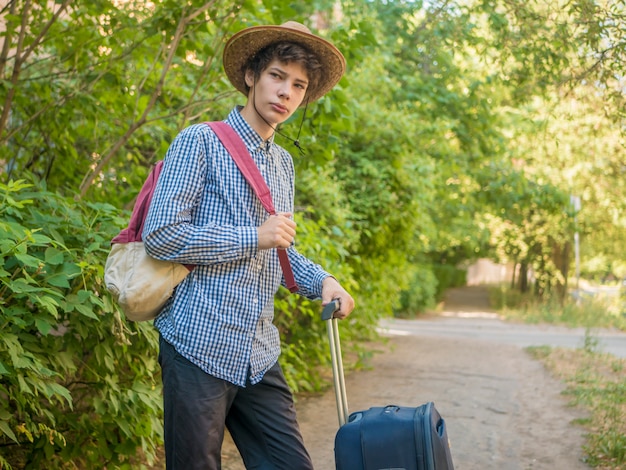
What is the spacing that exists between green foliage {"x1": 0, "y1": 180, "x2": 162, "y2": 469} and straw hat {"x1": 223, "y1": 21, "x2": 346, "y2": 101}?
973 mm

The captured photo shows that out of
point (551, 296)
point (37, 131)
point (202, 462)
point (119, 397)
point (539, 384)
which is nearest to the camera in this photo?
point (202, 462)

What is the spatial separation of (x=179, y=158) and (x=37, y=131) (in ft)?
12.3

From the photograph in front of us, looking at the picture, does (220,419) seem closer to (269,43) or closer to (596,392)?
(269,43)

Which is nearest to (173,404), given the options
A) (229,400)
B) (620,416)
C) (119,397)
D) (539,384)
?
(229,400)

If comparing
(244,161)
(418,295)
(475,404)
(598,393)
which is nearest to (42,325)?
(244,161)

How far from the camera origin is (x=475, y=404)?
709 centimetres

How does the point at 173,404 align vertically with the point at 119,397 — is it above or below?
above

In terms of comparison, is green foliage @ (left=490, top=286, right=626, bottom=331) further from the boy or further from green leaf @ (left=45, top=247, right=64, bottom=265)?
the boy

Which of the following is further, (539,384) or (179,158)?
(539,384)

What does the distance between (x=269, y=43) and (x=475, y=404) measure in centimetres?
516

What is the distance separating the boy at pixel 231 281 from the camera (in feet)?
7.54

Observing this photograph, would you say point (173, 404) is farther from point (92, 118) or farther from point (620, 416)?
point (620, 416)

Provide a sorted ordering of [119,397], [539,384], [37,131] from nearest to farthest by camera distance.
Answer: [119,397] < [37,131] < [539,384]

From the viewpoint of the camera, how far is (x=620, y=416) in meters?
6.07
